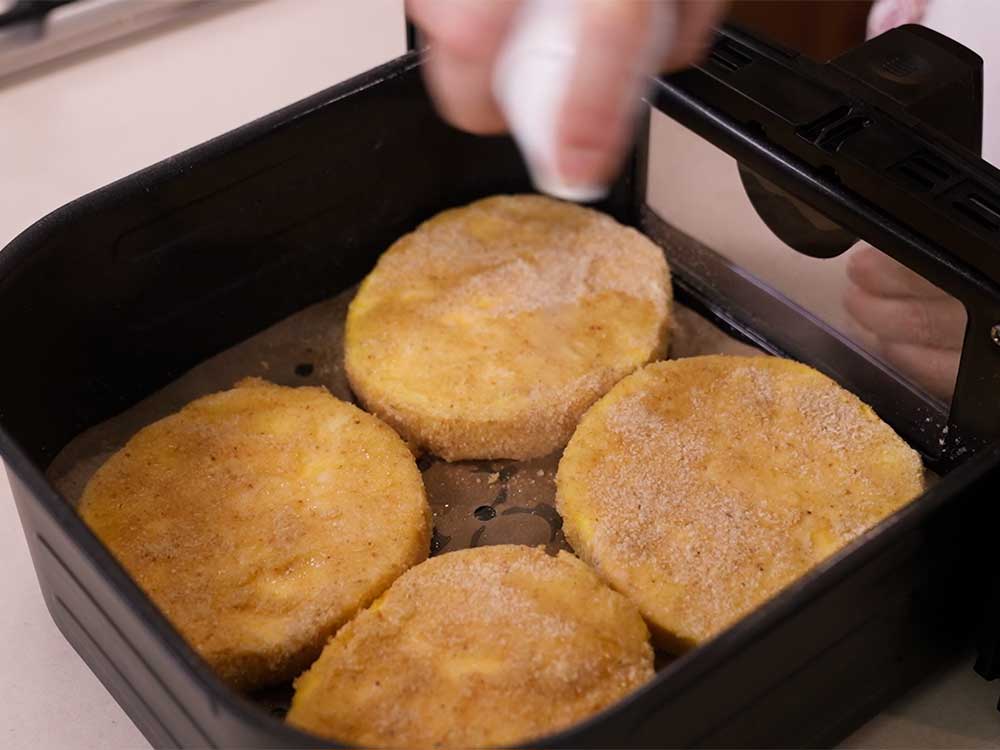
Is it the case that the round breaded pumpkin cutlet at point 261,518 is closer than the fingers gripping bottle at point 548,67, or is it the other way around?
the fingers gripping bottle at point 548,67

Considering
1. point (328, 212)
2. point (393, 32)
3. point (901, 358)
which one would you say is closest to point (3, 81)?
point (393, 32)

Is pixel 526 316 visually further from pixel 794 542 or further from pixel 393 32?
pixel 393 32

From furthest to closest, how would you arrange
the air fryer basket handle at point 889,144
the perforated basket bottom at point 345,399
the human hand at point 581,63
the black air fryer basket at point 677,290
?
the perforated basket bottom at point 345,399, the air fryer basket handle at point 889,144, the black air fryer basket at point 677,290, the human hand at point 581,63

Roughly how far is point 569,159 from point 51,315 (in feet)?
2.18

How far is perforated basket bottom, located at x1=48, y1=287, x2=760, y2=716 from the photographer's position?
1225mm

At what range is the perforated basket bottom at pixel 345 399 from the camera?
1.22 meters

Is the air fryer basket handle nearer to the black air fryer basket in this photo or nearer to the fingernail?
the black air fryer basket

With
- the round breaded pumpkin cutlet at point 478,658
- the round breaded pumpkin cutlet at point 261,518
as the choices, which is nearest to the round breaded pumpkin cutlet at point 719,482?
the round breaded pumpkin cutlet at point 478,658

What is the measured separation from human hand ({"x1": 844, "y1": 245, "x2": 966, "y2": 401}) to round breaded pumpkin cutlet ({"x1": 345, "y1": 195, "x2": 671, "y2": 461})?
0.20 m

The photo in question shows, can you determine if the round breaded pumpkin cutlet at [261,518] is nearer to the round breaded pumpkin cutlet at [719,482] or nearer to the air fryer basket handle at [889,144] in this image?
the round breaded pumpkin cutlet at [719,482]

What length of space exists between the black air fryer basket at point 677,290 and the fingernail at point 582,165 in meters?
0.32

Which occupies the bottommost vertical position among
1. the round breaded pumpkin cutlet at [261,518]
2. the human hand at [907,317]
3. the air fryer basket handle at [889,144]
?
the round breaded pumpkin cutlet at [261,518]

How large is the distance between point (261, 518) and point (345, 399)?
0.76 feet

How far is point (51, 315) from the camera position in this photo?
122 centimetres
